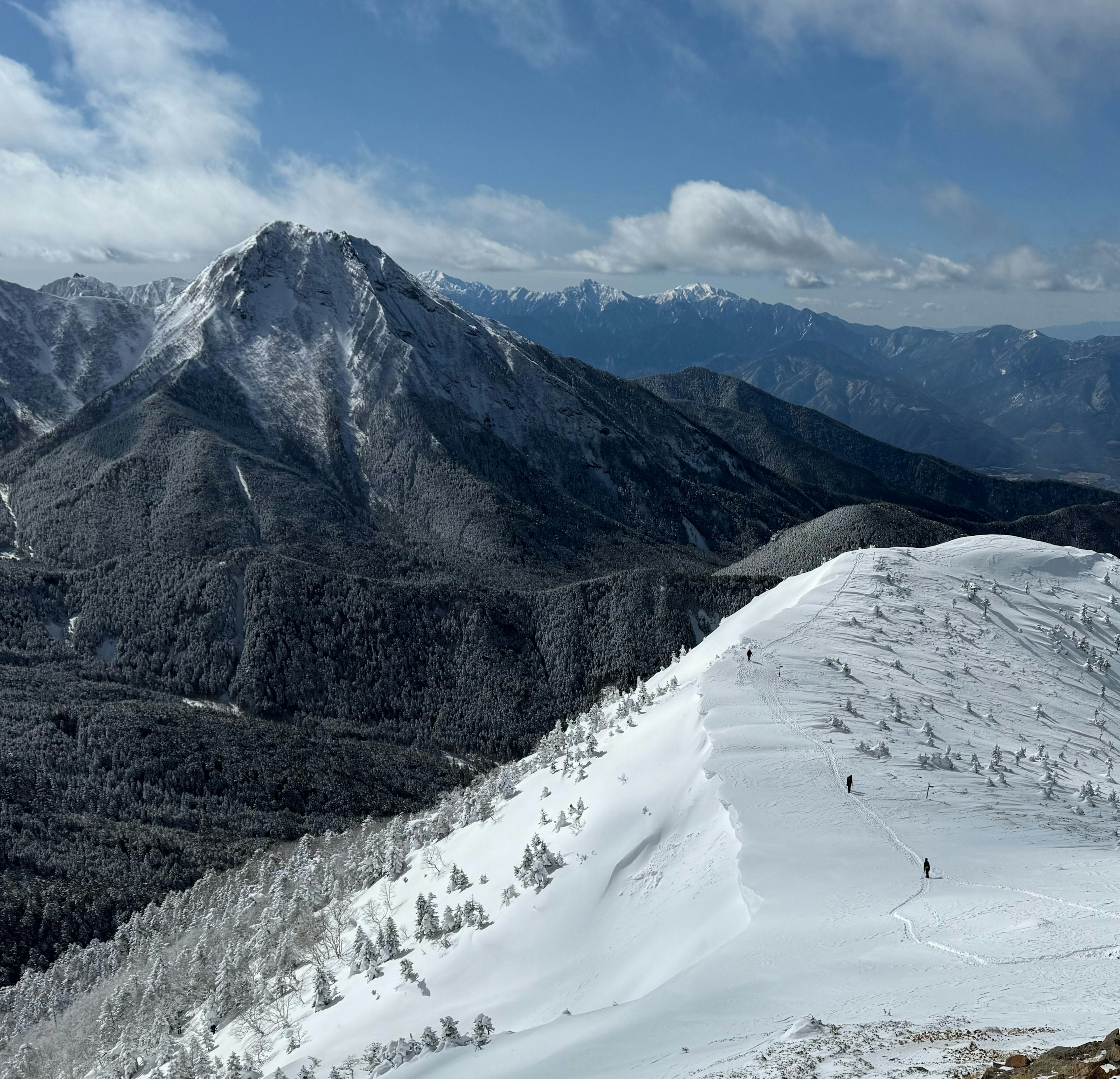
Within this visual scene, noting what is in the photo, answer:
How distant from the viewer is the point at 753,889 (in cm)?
4719

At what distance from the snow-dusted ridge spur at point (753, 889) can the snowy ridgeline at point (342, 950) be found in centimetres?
33

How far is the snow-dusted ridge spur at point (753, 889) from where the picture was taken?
3619 cm

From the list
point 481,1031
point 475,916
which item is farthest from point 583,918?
point 481,1031

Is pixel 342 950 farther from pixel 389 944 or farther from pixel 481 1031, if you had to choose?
pixel 481 1031

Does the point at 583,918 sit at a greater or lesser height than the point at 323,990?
greater

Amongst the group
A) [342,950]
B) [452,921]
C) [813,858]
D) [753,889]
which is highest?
[813,858]

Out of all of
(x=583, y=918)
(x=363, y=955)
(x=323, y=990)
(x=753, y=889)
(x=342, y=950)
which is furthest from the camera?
(x=342, y=950)

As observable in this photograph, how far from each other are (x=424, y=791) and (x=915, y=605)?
105 meters

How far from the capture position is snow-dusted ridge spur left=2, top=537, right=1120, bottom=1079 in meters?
36.2

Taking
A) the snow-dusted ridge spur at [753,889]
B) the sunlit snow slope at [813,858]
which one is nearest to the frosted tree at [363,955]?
the snow-dusted ridge spur at [753,889]

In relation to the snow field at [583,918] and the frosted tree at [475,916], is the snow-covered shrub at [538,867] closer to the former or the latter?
the snow field at [583,918]

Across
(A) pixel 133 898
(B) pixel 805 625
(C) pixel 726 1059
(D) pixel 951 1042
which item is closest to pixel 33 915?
(A) pixel 133 898

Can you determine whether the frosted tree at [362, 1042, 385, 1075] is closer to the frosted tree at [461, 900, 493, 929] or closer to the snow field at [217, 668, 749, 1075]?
the snow field at [217, 668, 749, 1075]

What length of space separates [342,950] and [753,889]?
125 ft
